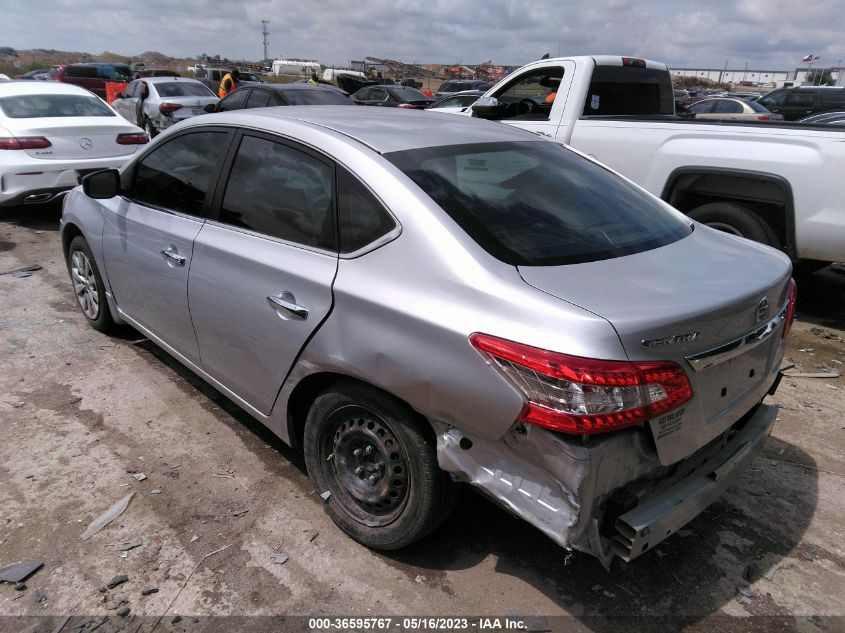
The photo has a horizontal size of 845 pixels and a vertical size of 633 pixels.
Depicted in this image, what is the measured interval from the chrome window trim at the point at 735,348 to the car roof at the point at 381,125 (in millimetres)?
1453

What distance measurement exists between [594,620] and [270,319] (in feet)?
5.97

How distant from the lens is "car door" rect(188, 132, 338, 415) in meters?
2.65

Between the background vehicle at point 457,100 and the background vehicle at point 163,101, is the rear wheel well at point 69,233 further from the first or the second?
the background vehicle at point 457,100

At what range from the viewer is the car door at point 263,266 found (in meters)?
2.65

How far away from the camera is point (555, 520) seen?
2006mm

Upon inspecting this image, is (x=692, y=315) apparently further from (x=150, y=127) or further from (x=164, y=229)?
(x=150, y=127)

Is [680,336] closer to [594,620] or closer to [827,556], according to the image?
[594,620]

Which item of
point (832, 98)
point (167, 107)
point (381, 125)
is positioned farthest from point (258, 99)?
point (832, 98)

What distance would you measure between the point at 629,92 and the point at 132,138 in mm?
6223

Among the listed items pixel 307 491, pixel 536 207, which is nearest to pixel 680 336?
pixel 536 207

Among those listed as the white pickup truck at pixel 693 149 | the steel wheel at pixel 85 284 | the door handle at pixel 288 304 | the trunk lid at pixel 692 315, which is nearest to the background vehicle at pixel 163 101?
the white pickup truck at pixel 693 149

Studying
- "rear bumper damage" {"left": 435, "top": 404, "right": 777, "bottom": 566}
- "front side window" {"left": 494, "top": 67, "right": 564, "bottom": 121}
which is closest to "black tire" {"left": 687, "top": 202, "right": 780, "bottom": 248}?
"front side window" {"left": 494, "top": 67, "right": 564, "bottom": 121}

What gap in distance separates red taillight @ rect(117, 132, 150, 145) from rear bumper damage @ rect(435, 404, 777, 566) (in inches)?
296

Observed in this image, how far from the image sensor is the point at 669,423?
203 centimetres
